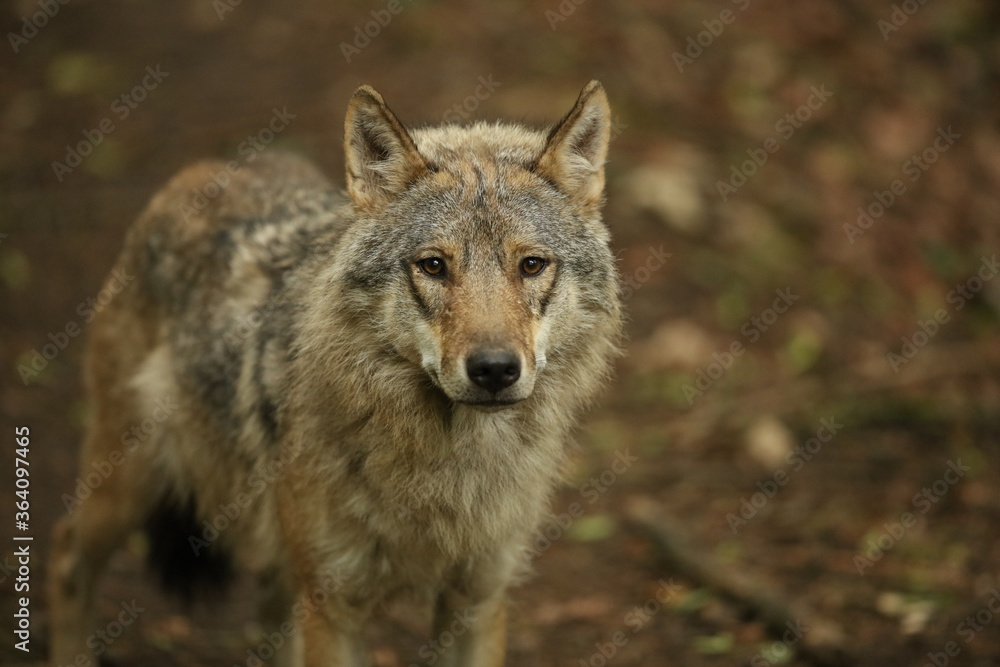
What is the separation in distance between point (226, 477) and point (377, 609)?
1232 millimetres

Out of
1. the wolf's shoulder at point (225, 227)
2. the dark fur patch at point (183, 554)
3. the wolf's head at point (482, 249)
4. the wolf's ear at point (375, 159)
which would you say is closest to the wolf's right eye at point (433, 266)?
the wolf's head at point (482, 249)

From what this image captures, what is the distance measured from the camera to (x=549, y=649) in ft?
21.2

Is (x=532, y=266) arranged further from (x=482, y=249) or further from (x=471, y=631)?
(x=471, y=631)

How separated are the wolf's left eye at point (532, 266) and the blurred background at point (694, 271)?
7.76 feet

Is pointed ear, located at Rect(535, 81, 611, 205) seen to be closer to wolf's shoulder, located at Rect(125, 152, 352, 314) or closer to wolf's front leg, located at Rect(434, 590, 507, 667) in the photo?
wolf's shoulder, located at Rect(125, 152, 352, 314)

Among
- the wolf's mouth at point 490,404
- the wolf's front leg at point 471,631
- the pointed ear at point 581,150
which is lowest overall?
the wolf's front leg at point 471,631

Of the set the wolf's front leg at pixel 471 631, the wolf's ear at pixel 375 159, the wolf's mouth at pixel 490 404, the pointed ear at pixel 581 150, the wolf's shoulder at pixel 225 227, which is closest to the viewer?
the wolf's mouth at pixel 490 404

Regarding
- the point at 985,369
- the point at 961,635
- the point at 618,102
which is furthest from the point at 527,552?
the point at 618,102

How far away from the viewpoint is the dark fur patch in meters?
6.16

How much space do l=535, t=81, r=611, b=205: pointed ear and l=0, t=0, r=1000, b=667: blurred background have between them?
194 cm

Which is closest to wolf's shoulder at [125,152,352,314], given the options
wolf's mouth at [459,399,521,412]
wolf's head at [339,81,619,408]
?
wolf's head at [339,81,619,408]

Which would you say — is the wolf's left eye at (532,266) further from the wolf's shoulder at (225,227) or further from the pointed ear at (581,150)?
the wolf's shoulder at (225,227)

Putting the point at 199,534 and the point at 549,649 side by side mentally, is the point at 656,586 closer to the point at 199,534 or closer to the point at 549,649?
the point at 549,649

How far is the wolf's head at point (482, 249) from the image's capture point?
161 inches
